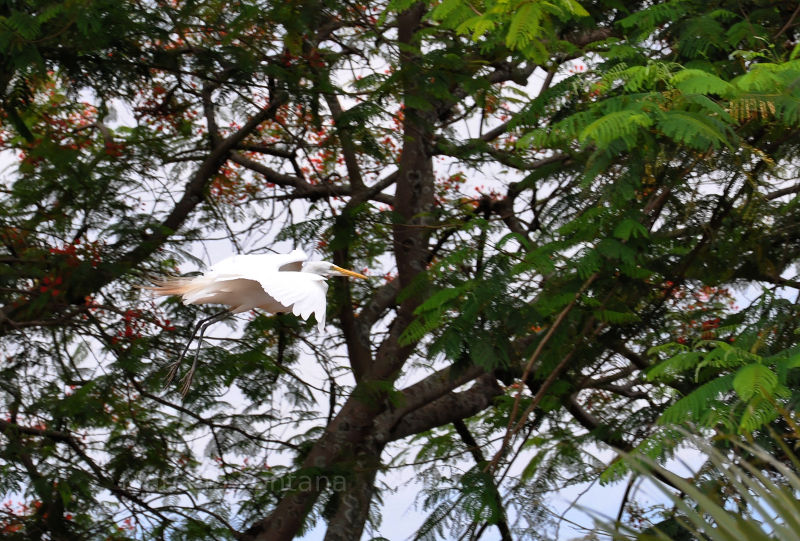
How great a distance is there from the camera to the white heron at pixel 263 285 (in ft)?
11.2

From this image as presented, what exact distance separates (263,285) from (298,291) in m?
0.12

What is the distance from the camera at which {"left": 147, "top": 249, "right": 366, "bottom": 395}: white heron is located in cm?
340

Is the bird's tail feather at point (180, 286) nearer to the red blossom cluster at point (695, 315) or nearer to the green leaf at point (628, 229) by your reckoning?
the green leaf at point (628, 229)

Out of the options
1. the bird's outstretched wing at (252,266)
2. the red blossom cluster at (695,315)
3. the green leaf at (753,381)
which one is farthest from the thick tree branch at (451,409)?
the green leaf at (753,381)

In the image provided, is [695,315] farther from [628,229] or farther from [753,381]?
[753,381]

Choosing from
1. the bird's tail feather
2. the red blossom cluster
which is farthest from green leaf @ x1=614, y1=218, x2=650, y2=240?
the bird's tail feather

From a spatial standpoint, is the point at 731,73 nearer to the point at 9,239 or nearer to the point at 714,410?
the point at 714,410

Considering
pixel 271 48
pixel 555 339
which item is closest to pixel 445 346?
pixel 555 339

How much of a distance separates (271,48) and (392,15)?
1.19m

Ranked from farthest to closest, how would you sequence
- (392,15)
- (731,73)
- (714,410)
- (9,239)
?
1. (392,15)
2. (9,239)
3. (731,73)
4. (714,410)

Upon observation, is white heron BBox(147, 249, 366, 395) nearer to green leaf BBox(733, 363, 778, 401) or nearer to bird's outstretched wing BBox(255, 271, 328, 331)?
bird's outstretched wing BBox(255, 271, 328, 331)

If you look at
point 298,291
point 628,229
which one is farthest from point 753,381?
point 298,291

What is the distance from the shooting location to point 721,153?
13.7 ft

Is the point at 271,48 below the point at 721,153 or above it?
above
